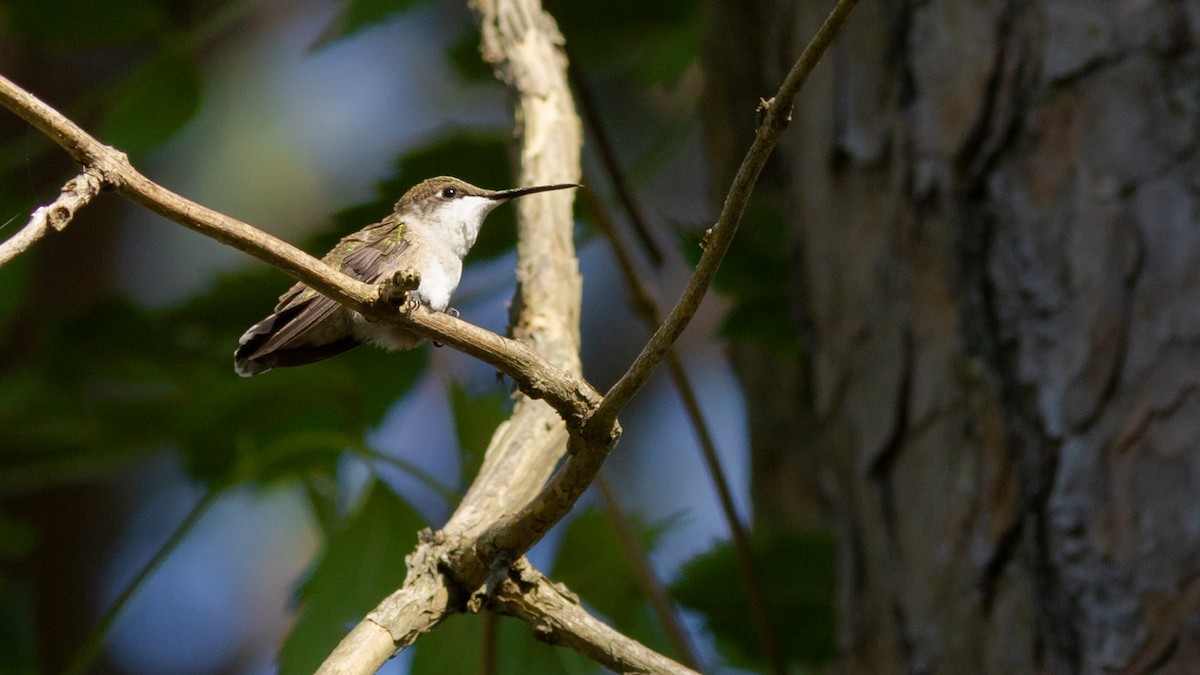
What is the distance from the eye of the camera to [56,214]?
4.18 feet

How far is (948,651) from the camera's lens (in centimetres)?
282

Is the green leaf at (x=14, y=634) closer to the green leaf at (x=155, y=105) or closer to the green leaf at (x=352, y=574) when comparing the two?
the green leaf at (x=352, y=574)

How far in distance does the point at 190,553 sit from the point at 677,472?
5908mm

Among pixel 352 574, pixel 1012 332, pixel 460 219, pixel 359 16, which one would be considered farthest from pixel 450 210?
pixel 1012 332

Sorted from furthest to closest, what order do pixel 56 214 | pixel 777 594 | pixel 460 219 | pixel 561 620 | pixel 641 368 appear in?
pixel 777 594
pixel 460 219
pixel 561 620
pixel 641 368
pixel 56 214

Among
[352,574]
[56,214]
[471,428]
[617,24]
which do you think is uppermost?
[617,24]

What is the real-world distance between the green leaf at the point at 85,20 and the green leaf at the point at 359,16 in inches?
31.4

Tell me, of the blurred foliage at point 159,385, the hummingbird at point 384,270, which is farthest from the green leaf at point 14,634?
the hummingbird at point 384,270

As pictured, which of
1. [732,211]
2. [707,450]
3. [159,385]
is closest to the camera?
[732,211]

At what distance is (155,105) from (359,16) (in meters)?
0.79

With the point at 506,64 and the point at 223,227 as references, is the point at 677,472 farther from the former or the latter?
the point at 223,227

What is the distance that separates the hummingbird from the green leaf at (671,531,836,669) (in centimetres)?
134

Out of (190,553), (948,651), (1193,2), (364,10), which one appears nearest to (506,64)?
(364,10)

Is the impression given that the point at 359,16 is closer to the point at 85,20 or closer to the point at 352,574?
the point at 85,20
